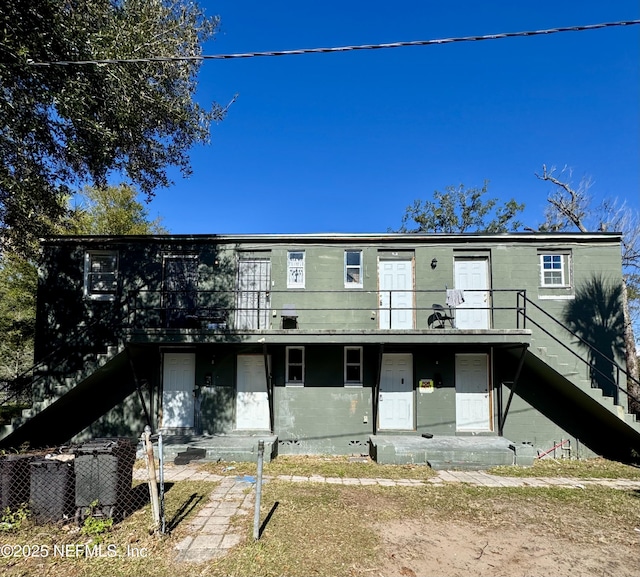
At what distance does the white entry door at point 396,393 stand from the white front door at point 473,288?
201 cm

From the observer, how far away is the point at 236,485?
7316 millimetres

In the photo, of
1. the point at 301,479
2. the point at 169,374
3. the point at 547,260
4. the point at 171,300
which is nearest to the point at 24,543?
the point at 301,479

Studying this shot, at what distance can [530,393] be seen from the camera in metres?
10.2

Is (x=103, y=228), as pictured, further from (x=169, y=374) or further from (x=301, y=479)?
(x=301, y=479)

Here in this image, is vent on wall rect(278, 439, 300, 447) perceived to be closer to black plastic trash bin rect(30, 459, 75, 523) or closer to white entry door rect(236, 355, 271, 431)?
white entry door rect(236, 355, 271, 431)

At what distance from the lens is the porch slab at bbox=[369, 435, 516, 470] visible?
28.7 ft

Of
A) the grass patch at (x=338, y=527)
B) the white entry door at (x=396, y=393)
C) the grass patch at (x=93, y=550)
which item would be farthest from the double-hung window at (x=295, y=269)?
the grass patch at (x=93, y=550)

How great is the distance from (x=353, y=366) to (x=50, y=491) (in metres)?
7.17

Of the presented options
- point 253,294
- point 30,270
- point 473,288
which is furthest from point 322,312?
point 30,270

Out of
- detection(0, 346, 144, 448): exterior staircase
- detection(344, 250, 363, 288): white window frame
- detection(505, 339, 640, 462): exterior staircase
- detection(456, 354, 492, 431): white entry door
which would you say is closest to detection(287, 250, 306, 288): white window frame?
detection(344, 250, 363, 288): white window frame

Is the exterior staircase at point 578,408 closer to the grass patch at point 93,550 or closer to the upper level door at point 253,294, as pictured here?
the upper level door at point 253,294

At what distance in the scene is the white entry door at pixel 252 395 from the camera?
1039cm

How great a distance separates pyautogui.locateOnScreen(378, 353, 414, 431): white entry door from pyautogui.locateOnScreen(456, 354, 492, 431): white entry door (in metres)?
1.37

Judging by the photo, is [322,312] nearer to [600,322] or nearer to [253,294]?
[253,294]
